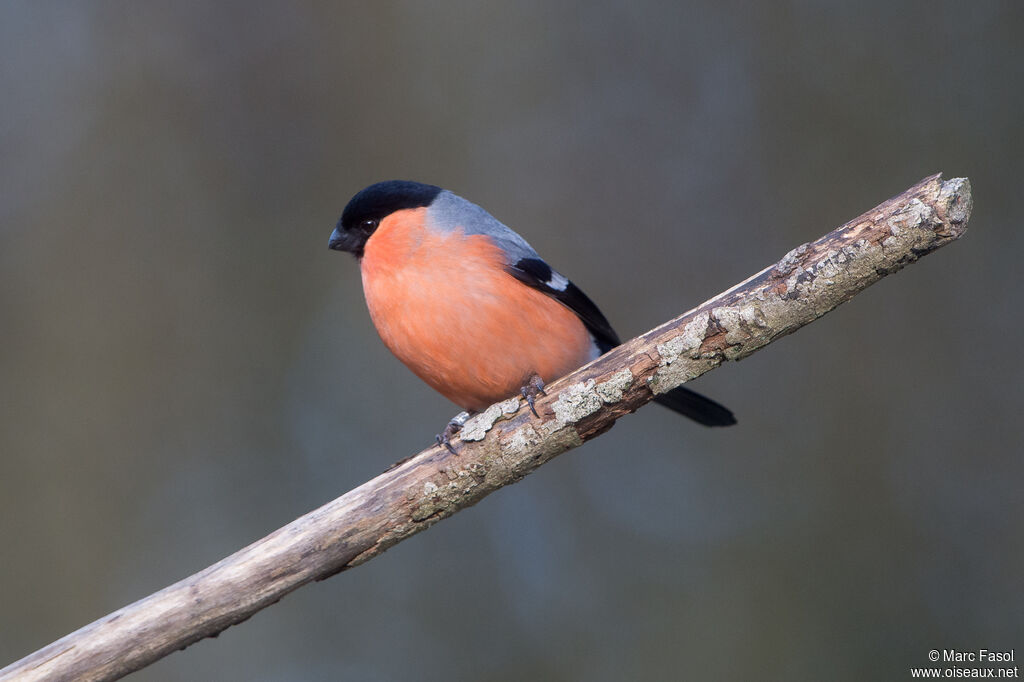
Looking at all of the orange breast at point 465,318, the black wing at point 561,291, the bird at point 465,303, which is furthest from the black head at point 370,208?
the black wing at point 561,291

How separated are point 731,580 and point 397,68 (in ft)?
15.4

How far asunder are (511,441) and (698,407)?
1.34m

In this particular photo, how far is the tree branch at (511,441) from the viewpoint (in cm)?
255

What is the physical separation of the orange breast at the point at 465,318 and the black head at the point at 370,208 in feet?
0.67

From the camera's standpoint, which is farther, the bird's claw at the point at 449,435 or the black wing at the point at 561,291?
the black wing at the point at 561,291

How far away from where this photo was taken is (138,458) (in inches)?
237

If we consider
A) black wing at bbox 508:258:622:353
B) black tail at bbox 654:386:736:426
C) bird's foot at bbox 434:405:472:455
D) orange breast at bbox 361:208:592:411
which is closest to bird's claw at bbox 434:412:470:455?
bird's foot at bbox 434:405:472:455

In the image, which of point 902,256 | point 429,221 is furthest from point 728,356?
point 429,221

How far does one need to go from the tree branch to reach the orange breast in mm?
460

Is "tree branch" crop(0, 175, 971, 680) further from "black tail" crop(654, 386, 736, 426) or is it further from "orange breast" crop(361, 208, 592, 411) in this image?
"black tail" crop(654, 386, 736, 426)

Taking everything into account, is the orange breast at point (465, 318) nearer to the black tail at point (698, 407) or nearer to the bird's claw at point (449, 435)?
the bird's claw at point (449, 435)

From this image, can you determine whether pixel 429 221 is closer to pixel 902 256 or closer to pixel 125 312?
pixel 902 256

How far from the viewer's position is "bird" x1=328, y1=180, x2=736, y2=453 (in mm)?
3564

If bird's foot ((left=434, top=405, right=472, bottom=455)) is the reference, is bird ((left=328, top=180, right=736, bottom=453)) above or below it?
above
